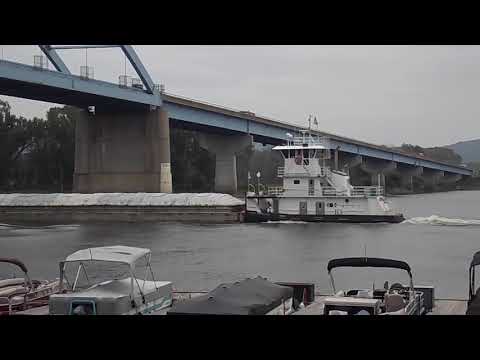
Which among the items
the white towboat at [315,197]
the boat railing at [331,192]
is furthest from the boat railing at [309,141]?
the boat railing at [331,192]

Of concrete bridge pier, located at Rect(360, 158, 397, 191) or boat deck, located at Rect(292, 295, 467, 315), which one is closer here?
boat deck, located at Rect(292, 295, 467, 315)

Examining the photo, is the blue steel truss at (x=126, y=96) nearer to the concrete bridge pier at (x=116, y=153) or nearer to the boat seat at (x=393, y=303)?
the concrete bridge pier at (x=116, y=153)

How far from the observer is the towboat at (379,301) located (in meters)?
8.27

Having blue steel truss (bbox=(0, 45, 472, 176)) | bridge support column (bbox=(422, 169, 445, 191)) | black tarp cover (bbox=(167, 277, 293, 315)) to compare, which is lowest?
black tarp cover (bbox=(167, 277, 293, 315))

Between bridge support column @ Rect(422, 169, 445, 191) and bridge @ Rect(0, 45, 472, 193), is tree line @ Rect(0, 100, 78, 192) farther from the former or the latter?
bridge support column @ Rect(422, 169, 445, 191)

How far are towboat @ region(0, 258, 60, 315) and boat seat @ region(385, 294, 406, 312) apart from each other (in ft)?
17.7

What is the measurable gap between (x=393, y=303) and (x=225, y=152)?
45.2 metres

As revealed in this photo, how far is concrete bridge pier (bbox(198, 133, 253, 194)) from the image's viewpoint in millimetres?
53188

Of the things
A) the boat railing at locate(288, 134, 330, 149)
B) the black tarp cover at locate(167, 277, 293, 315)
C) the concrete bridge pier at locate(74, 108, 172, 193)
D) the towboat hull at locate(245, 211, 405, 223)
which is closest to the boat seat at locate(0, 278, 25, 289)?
the black tarp cover at locate(167, 277, 293, 315)

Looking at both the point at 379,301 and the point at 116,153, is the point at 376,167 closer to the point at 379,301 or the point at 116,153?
the point at 116,153

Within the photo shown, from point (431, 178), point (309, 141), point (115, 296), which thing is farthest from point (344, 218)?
point (431, 178)

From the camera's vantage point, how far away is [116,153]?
45156 mm
